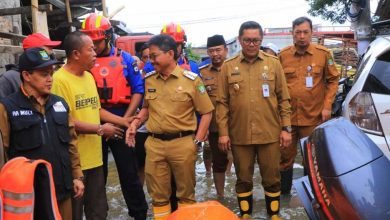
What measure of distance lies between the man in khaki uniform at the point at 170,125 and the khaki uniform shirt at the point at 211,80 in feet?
3.79

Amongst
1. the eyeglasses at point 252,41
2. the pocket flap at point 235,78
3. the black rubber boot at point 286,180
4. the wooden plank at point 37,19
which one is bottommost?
the black rubber boot at point 286,180

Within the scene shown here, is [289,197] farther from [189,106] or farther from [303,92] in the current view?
[189,106]

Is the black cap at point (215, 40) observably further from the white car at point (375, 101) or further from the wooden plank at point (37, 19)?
the wooden plank at point (37, 19)

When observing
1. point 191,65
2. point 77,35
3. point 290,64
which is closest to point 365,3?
point 290,64

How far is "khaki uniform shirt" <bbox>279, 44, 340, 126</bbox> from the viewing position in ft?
14.7

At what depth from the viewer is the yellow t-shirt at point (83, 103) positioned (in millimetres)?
3309

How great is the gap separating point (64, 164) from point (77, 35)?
3.67ft

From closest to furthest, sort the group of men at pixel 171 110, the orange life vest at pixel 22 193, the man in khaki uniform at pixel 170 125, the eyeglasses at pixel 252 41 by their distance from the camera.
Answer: the orange life vest at pixel 22 193 < the group of men at pixel 171 110 < the man in khaki uniform at pixel 170 125 < the eyeglasses at pixel 252 41

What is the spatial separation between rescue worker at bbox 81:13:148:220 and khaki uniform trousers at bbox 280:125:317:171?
167 cm

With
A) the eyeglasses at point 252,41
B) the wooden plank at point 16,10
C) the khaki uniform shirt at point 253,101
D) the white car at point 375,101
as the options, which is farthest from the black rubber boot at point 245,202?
the wooden plank at point 16,10

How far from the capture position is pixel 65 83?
10.9ft

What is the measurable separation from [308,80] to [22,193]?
10.8 ft

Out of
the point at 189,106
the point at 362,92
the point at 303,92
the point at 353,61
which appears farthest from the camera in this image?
the point at 353,61


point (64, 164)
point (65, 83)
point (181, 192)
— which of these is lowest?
point (181, 192)
